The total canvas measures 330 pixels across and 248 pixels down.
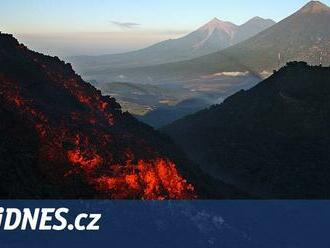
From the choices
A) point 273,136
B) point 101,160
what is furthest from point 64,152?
point 273,136

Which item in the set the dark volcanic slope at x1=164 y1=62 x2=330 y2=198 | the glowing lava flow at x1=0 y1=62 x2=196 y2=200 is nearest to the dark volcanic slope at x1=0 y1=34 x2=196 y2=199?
the glowing lava flow at x1=0 y1=62 x2=196 y2=200

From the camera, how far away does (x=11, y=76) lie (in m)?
59.4

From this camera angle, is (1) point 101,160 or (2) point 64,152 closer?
(2) point 64,152

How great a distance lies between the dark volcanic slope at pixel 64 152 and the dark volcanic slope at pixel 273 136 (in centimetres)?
1567

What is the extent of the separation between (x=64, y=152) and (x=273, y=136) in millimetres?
48080

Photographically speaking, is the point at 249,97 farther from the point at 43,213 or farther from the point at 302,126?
the point at 43,213

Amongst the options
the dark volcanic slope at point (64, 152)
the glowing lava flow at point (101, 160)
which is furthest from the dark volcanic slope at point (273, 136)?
the glowing lava flow at point (101, 160)

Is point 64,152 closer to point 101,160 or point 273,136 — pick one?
point 101,160

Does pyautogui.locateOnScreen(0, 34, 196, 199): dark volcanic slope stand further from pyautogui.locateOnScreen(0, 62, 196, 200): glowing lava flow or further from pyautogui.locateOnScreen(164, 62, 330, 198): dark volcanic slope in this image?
pyautogui.locateOnScreen(164, 62, 330, 198): dark volcanic slope

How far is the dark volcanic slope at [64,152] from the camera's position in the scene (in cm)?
4103

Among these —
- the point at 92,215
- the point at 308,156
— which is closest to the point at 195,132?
the point at 308,156

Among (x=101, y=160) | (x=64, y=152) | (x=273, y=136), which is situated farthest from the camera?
(x=273, y=136)

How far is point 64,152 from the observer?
44719mm

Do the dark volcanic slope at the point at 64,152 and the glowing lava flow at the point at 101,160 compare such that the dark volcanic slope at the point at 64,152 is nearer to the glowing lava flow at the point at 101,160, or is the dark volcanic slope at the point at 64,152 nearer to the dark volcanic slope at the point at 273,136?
the glowing lava flow at the point at 101,160
